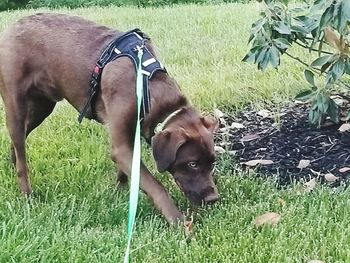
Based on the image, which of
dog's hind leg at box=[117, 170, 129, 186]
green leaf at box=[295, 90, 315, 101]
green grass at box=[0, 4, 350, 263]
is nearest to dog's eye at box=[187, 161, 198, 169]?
green grass at box=[0, 4, 350, 263]

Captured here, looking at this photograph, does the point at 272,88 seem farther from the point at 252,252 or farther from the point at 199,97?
the point at 252,252

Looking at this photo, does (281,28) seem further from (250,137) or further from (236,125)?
(236,125)

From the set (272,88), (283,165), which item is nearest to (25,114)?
(283,165)

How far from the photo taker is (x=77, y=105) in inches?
163

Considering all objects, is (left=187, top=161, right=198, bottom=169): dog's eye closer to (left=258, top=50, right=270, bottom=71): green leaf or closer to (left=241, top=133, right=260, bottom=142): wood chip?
(left=258, top=50, right=270, bottom=71): green leaf

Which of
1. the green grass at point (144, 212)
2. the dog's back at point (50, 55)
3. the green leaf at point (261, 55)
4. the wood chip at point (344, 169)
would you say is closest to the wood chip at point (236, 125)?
the green grass at point (144, 212)

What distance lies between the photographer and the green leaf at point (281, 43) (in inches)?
163

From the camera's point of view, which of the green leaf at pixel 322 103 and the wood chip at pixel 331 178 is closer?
the wood chip at pixel 331 178

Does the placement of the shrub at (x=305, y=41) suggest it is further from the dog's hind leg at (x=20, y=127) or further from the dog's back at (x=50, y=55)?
the dog's hind leg at (x=20, y=127)

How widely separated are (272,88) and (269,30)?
1503mm

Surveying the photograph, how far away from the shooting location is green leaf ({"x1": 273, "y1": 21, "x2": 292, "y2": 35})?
13.6 ft

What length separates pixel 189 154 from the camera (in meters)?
3.63

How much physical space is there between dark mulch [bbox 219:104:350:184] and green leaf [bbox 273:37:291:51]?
0.68 metres

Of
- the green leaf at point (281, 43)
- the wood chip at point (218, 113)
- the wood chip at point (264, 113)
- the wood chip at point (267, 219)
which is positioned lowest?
the wood chip at point (218, 113)
